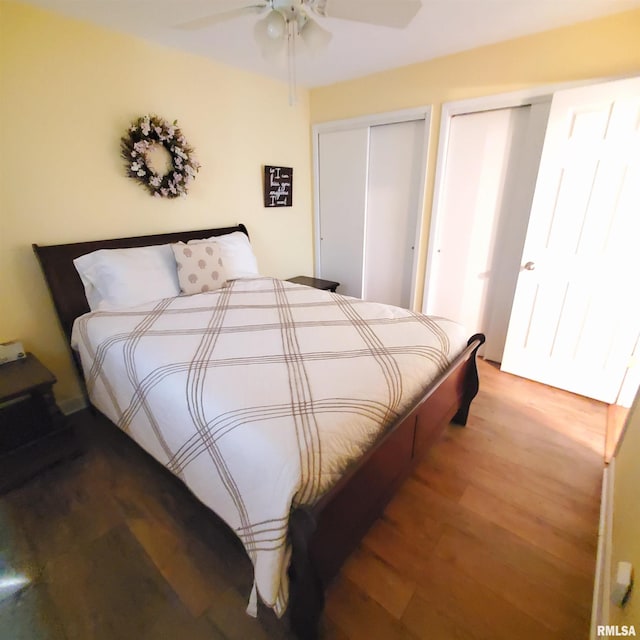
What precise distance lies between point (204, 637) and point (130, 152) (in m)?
2.58

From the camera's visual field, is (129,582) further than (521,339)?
No

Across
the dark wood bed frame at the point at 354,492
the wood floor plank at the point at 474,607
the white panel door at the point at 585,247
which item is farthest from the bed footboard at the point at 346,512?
the white panel door at the point at 585,247

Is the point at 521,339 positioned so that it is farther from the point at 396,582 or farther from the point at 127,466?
the point at 127,466

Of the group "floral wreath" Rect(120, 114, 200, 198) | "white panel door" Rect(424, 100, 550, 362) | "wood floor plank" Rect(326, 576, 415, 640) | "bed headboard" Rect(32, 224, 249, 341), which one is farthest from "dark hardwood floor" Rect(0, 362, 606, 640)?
"floral wreath" Rect(120, 114, 200, 198)

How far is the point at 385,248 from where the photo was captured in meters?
3.28

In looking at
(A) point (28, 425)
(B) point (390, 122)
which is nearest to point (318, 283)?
(B) point (390, 122)

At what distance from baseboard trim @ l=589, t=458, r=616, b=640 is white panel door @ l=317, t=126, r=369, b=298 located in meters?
2.48

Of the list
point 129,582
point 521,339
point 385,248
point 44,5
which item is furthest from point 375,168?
point 129,582

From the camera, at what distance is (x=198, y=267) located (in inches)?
90.7

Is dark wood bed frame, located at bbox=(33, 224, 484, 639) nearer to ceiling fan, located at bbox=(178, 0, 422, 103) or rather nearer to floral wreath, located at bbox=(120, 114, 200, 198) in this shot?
floral wreath, located at bbox=(120, 114, 200, 198)

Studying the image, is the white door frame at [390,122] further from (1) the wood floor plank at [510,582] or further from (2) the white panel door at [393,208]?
(1) the wood floor plank at [510,582]

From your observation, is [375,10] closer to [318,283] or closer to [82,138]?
[82,138]

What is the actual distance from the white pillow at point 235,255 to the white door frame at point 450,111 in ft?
5.16

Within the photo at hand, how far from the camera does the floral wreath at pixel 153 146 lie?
85.0 inches
